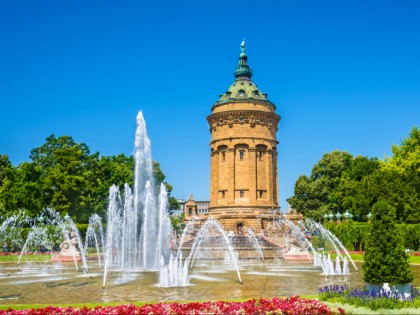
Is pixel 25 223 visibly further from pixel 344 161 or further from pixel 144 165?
pixel 344 161

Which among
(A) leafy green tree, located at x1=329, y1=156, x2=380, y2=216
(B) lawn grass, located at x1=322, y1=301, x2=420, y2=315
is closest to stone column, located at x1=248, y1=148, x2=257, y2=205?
(A) leafy green tree, located at x1=329, y1=156, x2=380, y2=216

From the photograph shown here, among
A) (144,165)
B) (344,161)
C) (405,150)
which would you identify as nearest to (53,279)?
(144,165)

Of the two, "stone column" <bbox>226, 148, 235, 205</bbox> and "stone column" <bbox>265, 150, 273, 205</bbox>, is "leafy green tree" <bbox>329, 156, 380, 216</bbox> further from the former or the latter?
"stone column" <bbox>226, 148, 235, 205</bbox>

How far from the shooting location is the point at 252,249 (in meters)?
35.9

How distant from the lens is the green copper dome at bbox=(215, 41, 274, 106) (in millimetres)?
57344

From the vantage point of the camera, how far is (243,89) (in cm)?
5822

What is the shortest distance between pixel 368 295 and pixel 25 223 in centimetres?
4085

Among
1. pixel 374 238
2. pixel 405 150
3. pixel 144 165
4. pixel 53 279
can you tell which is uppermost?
pixel 405 150

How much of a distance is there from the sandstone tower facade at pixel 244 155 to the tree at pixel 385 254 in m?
40.4

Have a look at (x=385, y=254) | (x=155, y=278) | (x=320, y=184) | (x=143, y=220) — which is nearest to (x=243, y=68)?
(x=320, y=184)

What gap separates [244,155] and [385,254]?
43.0 metres

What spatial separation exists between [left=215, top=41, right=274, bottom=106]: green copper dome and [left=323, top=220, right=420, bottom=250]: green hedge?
20.1 meters

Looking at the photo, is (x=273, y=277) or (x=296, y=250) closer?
(x=273, y=277)

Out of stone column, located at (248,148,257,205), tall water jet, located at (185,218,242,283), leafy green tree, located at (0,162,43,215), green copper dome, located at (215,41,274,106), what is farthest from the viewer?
green copper dome, located at (215,41,274,106)
